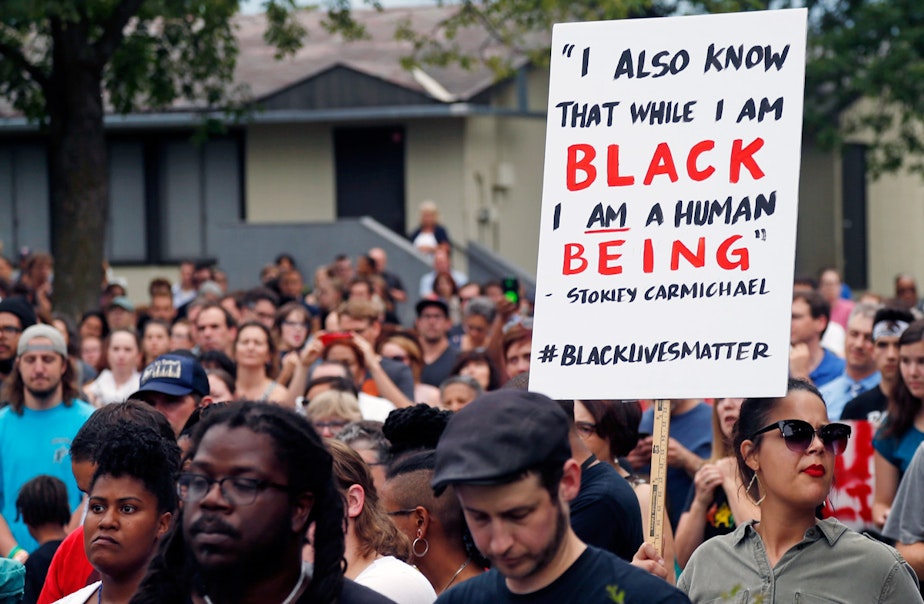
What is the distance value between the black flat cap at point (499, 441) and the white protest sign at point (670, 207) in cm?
128

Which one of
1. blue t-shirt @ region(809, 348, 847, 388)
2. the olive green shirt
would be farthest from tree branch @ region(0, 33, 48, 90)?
the olive green shirt

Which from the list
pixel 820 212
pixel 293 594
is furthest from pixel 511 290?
pixel 820 212

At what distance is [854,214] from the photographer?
33.4 m

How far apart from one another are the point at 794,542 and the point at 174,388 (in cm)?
287

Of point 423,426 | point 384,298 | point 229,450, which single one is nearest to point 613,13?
point 384,298

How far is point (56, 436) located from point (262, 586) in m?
5.26

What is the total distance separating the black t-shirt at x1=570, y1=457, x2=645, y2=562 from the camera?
16.6 feet

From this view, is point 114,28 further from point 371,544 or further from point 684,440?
point 371,544

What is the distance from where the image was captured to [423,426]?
5793 mm

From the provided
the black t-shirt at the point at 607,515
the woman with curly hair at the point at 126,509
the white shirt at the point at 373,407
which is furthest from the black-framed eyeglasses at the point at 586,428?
the white shirt at the point at 373,407

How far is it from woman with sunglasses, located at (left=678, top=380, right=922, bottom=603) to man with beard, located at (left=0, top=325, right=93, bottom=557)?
14.9ft

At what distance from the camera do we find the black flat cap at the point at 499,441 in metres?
3.28

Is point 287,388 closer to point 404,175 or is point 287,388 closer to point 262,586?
point 262,586

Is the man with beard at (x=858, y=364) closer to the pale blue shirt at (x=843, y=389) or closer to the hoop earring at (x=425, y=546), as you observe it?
the pale blue shirt at (x=843, y=389)
